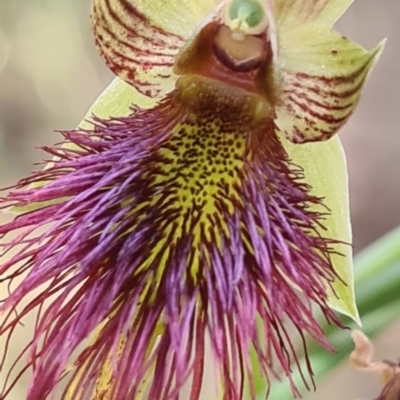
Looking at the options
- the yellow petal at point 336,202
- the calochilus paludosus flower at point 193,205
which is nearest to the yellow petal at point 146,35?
the calochilus paludosus flower at point 193,205

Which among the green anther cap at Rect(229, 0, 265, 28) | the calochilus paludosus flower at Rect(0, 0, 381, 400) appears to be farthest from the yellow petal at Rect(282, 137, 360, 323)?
the green anther cap at Rect(229, 0, 265, 28)

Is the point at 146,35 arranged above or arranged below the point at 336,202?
above

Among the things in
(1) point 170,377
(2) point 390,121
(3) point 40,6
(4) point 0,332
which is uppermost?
(3) point 40,6

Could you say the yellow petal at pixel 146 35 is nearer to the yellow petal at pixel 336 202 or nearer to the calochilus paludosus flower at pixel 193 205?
the calochilus paludosus flower at pixel 193 205

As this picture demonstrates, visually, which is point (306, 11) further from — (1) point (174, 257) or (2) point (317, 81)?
(1) point (174, 257)

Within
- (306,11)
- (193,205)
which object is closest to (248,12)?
(306,11)

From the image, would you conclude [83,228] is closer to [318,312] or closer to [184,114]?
[184,114]

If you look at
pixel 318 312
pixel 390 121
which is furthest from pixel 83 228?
pixel 390 121
